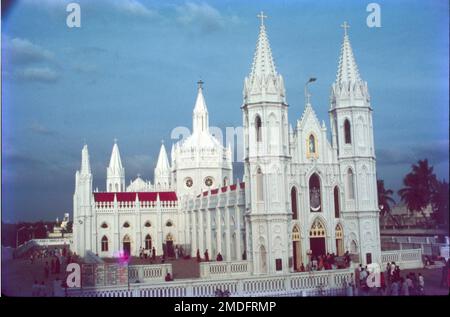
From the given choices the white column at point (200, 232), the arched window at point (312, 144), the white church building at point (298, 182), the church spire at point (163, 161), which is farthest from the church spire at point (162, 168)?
the arched window at point (312, 144)

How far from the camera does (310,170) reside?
29.3m

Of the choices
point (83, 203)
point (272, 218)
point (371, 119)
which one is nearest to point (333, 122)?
point (371, 119)

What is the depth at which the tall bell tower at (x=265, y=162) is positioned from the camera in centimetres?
2695

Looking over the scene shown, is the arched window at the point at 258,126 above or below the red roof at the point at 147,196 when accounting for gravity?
above

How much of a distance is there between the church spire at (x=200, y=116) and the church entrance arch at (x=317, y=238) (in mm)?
19901

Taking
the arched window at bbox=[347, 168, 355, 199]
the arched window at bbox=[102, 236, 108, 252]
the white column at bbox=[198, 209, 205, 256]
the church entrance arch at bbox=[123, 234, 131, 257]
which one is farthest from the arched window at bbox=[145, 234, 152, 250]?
the arched window at bbox=[347, 168, 355, 199]

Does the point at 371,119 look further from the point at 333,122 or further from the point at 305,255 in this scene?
the point at 305,255

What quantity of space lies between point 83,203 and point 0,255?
2332cm

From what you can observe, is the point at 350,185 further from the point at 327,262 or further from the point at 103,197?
the point at 103,197

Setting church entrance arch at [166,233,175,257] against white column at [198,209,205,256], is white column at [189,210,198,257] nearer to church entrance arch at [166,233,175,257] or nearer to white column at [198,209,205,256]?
white column at [198,209,205,256]

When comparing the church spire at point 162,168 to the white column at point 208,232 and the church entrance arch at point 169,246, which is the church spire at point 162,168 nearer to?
the church entrance arch at point 169,246

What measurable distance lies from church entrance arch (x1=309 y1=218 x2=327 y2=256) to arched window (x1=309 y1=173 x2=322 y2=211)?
0.70 m

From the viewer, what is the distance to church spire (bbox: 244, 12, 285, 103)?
27812 millimetres

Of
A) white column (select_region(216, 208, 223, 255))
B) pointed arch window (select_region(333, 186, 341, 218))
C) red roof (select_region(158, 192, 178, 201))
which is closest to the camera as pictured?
pointed arch window (select_region(333, 186, 341, 218))
